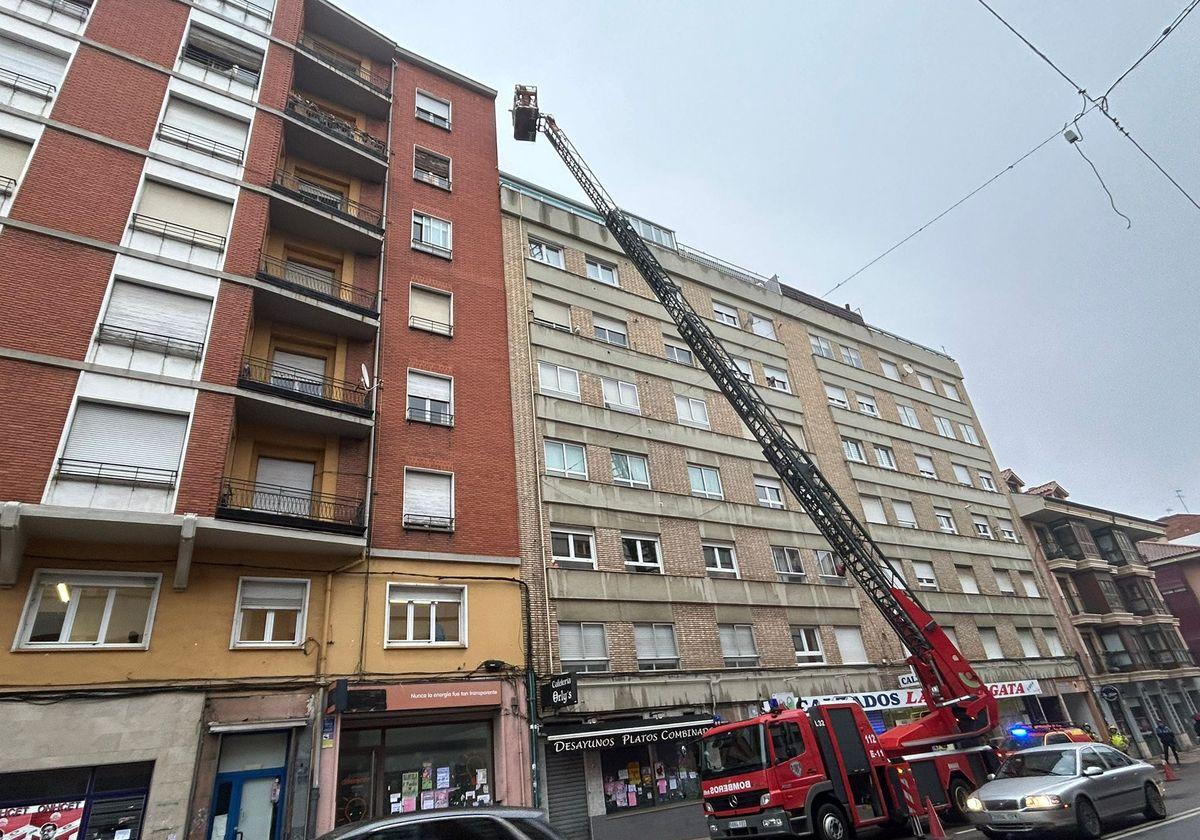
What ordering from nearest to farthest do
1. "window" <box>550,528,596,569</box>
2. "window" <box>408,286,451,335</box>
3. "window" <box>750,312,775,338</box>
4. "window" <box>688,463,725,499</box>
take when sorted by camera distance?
"window" <box>550,528,596,569</box>, "window" <box>408,286,451,335</box>, "window" <box>688,463,725,499</box>, "window" <box>750,312,775,338</box>

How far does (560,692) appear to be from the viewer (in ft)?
48.7

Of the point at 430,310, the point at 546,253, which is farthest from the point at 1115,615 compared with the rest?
the point at 430,310

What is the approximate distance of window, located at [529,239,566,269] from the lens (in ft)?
77.8

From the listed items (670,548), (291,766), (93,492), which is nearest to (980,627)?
(670,548)

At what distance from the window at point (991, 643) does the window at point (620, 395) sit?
19128 millimetres

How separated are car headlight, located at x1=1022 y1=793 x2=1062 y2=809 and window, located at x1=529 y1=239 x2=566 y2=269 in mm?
19979

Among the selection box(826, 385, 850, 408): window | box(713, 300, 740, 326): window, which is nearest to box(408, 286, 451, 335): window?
box(713, 300, 740, 326): window

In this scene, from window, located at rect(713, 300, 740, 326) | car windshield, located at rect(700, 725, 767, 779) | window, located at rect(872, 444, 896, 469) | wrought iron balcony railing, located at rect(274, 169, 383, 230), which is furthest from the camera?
window, located at rect(872, 444, 896, 469)

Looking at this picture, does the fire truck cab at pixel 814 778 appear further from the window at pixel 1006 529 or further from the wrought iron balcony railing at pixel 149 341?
the window at pixel 1006 529

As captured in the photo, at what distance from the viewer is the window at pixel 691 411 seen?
934 inches

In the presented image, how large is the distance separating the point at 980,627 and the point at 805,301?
692 inches

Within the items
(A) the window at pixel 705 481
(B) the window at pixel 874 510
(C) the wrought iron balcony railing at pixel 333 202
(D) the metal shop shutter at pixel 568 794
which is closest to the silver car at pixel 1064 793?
(D) the metal shop shutter at pixel 568 794

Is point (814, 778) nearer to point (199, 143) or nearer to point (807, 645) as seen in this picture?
point (807, 645)

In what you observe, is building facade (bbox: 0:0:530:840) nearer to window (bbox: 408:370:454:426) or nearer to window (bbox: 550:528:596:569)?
window (bbox: 408:370:454:426)
